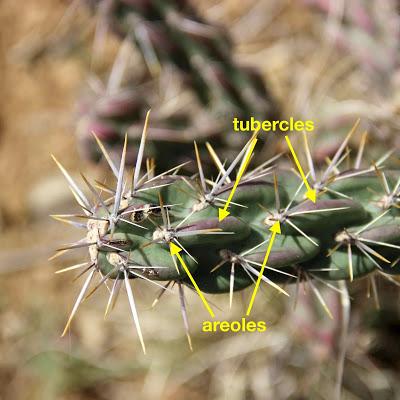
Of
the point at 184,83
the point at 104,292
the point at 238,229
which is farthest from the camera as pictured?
the point at 104,292

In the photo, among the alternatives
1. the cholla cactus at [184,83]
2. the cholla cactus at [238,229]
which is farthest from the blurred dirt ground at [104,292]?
the cholla cactus at [238,229]

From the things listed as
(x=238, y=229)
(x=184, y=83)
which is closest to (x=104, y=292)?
(x=184, y=83)

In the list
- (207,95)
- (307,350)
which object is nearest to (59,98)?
(207,95)

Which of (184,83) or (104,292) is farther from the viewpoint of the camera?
(104,292)

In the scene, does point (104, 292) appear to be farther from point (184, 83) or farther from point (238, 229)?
point (238, 229)

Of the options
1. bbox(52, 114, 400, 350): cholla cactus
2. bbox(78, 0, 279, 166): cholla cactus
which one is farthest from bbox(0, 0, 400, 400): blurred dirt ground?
bbox(52, 114, 400, 350): cholla cactus

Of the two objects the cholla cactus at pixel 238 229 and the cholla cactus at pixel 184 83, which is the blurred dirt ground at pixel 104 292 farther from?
the cholla cactus at pixel 238 229

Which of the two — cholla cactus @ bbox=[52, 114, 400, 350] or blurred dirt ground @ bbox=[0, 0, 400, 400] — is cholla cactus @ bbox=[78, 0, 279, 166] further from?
cholla cactus @ bbox=[52, 114, 400, 350]
